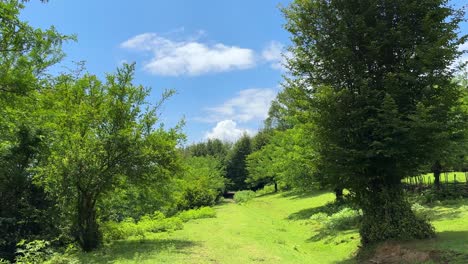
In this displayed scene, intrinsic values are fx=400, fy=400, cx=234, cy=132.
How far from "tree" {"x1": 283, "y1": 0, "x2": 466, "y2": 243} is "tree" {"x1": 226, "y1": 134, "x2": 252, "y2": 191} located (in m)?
71.2

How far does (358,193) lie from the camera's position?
12.9 metres

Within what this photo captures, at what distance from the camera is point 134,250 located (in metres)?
14.3

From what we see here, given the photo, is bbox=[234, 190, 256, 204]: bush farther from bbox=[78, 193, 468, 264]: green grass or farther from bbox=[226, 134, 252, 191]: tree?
bbox=[78, 193, 468, 264]: green grass

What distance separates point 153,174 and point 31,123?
16.5 feet

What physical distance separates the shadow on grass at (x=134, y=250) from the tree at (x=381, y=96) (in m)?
5.94

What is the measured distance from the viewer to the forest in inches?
440

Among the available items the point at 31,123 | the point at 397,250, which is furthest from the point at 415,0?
the point at 31,123

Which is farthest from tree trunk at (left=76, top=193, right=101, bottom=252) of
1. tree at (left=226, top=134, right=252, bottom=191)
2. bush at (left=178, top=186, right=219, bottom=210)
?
tree at (left=226, top=134, right=252, bottom=191)

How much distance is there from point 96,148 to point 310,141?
312 inches

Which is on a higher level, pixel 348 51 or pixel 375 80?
pixel 348 51

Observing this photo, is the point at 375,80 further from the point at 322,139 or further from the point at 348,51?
the point at 322,139

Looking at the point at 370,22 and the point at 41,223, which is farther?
the point at 41,223

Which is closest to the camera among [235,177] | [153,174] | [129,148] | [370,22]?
[370,22]

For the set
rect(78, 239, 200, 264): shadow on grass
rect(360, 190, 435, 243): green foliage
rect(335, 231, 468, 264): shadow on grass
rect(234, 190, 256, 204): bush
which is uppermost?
rect(360, 190, 435, 243): green foliage
